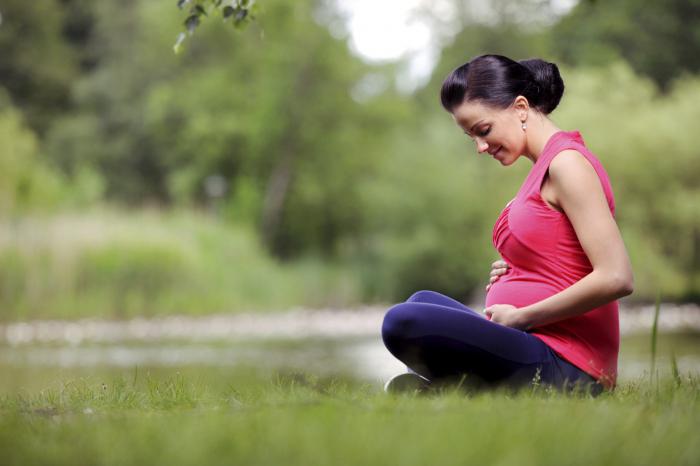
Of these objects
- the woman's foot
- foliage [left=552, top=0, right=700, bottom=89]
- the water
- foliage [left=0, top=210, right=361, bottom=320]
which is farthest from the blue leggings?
foliage [left=552, top=0, right=700, bottom=89]

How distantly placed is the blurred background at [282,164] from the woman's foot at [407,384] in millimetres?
13299

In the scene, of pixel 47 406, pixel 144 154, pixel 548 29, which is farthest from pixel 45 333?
pixel 548 29

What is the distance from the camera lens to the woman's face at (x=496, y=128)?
3479 mm

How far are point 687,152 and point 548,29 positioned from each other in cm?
1534

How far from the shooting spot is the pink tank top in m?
3.27

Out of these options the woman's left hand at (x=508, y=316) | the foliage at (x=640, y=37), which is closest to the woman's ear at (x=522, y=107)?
the woman's left hand at (x=508, y=316)

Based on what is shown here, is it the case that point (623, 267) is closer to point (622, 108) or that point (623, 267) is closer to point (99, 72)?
point (622, 108)

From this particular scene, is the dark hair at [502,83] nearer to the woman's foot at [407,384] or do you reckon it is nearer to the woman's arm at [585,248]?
the woman's arm at [585,248]

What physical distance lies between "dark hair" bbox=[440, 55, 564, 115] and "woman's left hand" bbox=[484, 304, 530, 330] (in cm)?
72

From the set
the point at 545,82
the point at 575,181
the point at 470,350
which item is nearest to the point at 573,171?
the point at 575,181

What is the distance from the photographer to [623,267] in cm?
307

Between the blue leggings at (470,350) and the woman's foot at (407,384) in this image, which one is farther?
the woman's foot at (407,384)

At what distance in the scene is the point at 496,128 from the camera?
3.48 m

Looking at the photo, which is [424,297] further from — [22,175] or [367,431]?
[22,175]
